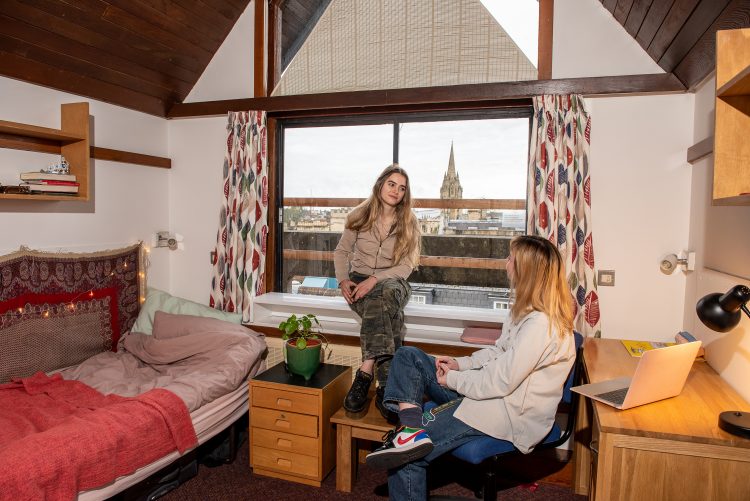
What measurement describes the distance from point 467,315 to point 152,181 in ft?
7.68

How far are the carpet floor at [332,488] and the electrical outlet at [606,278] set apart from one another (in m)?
1.00

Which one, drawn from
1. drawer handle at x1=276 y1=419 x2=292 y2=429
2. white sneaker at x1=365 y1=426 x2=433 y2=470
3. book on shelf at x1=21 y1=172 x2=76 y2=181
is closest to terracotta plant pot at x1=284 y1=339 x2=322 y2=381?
drawer handle at x1=276 y1=419 x2=292 y2=429

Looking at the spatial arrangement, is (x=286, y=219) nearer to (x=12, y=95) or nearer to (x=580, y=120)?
(x=12, y=95)

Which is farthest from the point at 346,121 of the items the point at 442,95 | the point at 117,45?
the point at 117,45

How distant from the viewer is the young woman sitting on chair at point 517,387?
1.92 metres

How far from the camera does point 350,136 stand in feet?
11.5

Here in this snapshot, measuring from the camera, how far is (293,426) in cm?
266

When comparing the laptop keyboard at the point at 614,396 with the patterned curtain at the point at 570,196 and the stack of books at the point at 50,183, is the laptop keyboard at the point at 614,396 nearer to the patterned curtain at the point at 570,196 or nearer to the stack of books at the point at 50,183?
the patterned curtain at the point at 570,196

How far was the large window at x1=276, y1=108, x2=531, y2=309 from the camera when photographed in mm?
3207

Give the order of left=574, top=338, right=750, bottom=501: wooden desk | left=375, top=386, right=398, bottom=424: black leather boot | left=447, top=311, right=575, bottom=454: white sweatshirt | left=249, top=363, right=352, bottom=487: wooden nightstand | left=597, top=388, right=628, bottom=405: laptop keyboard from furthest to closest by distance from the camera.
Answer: left=249, top=363, right=352, bottom=487: wooden nightstand < left=375, top=386, right=398, bottom=424: black leather boot < left=447, top=311, right=575, bottom=454: white sweatshirt < left=597, top=388, right=628, bottom=405: laptop keyboard < left=574, top=338, right=750, bottom=501: wooden desk

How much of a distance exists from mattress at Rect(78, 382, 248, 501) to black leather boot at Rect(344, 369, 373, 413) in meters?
0.65

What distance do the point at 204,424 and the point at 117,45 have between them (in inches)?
85.9

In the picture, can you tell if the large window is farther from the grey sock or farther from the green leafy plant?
the grey sock

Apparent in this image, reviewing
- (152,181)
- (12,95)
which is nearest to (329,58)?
(152,181)
